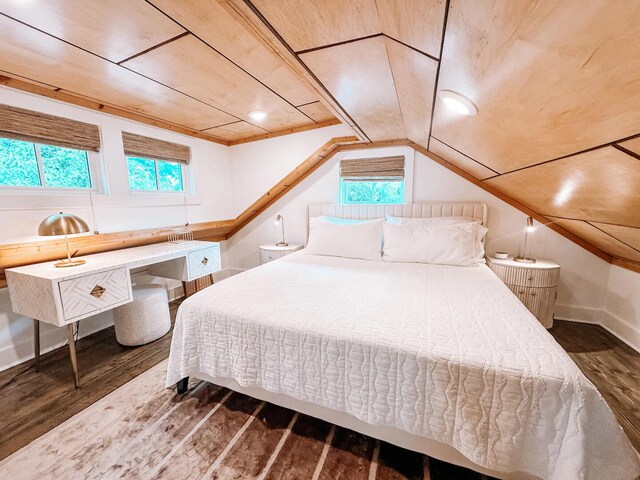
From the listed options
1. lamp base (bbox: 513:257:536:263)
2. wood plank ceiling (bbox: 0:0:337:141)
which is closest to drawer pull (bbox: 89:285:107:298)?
wood plank ceiling (bbox: 0:0:337:141)

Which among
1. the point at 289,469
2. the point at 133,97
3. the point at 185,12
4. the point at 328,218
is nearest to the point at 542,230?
the point at 328,218

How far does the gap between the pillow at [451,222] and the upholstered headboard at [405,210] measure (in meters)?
0.10

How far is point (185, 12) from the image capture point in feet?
3.64

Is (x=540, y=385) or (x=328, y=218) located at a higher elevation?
(x=328, y=218)

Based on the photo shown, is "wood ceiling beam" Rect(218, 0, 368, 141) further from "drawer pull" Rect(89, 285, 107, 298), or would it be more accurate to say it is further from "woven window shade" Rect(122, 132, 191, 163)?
"woven window shade" Rect(122, 132, 191, 163)

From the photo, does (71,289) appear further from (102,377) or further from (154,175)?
(154,175)

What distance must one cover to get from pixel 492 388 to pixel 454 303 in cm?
55

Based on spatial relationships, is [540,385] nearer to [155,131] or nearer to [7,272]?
[7,272]

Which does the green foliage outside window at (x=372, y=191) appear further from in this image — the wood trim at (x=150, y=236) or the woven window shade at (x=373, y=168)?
the wood trim at (x=150, y=236)

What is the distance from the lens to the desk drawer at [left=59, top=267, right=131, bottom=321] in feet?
5.10

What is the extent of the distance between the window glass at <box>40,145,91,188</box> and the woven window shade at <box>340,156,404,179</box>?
243 cm

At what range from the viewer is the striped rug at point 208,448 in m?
1.12

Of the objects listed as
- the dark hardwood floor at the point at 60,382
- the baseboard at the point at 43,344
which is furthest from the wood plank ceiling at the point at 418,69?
the dark hardwood floor at the point at 60,382

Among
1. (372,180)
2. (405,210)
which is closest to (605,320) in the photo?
(405,210)
